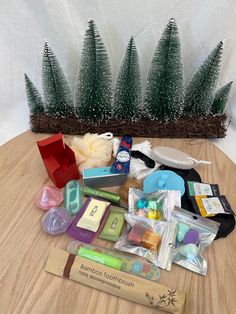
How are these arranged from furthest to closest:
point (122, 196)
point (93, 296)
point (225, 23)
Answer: point (225, 23) < point (122, 196) < point (93, 296)

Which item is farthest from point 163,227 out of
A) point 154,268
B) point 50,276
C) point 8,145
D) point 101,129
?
point 8,145

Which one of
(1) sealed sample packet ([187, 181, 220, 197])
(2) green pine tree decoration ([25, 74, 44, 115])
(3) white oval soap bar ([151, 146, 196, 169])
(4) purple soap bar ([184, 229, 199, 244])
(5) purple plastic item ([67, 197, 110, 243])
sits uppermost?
(2) green pine tree decoration ([25, 74, 44, 115])

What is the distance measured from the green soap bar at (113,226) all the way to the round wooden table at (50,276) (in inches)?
2.9

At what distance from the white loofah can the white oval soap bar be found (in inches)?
4.3

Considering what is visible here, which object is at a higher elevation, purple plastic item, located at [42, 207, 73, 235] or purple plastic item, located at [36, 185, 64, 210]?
purple plastic item, located at [36, 185, 64, 210]

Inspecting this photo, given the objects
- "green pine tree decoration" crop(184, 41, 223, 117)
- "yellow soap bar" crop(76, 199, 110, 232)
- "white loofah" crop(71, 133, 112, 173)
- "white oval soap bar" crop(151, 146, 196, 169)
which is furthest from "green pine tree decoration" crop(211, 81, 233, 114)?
"yellow soap bar" crop(76, 199, 110, 232)

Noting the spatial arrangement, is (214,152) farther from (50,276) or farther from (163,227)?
(50,276)

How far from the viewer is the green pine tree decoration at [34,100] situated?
27.3 inches

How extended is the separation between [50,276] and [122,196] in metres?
0.20

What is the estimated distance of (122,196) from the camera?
1.83 ft

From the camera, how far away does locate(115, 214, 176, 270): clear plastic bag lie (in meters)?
0.46

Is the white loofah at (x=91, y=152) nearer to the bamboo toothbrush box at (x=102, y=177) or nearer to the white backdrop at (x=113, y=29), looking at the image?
the bamboo toothbrush box at (x=102, y=177)

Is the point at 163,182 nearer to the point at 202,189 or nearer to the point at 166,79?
the point at 202,189

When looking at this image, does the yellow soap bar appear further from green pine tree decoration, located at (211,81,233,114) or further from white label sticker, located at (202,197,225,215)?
green pine tree decoration, located at (211,81,233,114)
